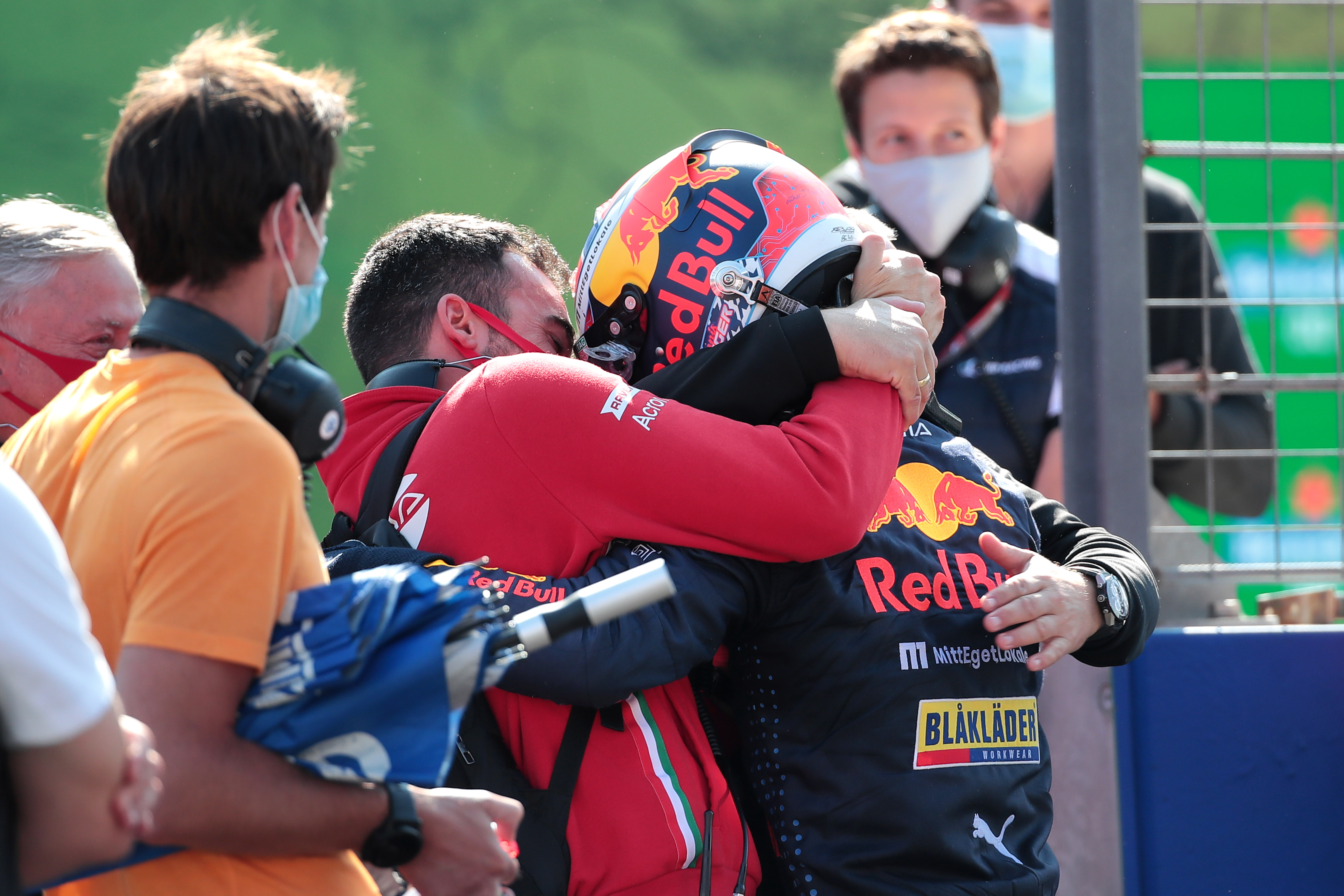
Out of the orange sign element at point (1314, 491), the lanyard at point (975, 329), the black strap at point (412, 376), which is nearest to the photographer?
the black strap at point (412, 376)

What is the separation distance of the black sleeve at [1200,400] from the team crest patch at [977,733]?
1.36 meters

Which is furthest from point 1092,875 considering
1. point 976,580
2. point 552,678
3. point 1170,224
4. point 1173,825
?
point 552,678

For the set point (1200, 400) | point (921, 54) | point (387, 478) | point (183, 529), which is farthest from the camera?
point (921, 54)

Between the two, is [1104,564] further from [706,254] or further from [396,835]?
[396,835]

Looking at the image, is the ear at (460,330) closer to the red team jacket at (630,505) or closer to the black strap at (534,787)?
the red team jacket at (630,505)

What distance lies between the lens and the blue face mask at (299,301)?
4.72ft

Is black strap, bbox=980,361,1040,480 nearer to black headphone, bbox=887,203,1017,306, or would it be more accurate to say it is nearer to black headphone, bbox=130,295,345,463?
black headphone, bbox=887,203,1017,306

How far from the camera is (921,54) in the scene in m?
4.64

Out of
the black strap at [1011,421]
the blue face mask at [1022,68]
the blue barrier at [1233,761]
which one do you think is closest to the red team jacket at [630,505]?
the blue barrier at [1233,761]

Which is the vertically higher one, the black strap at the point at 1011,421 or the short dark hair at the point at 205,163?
the short dark hair at the point at 205,163

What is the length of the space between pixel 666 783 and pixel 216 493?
3.03ft

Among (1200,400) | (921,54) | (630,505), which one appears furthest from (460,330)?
(921,54)

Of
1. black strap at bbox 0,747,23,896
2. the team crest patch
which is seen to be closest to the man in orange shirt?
black strap at bbox 0,747,23,896

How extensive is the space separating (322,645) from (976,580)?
1178 mm
